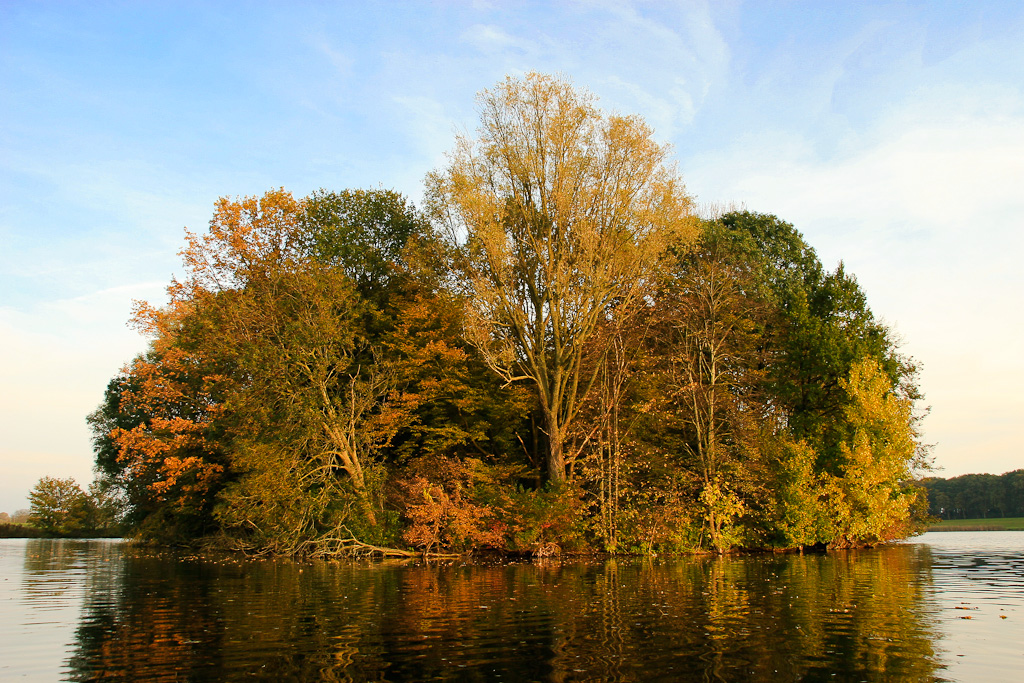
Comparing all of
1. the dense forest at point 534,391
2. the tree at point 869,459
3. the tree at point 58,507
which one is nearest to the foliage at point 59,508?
the tree at point 58,507

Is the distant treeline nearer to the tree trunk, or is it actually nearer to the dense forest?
the dense forest

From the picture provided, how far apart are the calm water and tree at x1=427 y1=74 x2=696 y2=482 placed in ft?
44.7

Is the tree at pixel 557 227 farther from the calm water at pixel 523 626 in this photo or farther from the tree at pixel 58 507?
the tree at pixel 58 507

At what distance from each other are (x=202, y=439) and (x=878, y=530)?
120 ft

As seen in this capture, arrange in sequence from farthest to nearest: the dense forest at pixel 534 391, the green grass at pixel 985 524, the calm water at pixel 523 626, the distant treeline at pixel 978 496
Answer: the distant treeline at pixel 978 496, the green grass at pixel 985 524, the dense forest at pixel 534 391, the calm water at pixel 523 626

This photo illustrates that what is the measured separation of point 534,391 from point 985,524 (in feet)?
197

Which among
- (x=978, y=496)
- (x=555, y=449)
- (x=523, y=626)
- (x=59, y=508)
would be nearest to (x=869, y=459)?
(x=555, y=449)

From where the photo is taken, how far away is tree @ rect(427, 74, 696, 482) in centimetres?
3359

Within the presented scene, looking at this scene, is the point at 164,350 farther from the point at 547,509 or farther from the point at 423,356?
the point at 547,509

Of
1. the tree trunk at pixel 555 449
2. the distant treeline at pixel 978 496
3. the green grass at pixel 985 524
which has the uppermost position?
the tree trunk at pixel 555 449

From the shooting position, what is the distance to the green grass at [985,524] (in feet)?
214

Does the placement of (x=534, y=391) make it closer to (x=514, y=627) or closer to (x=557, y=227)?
(x=557, y=227)

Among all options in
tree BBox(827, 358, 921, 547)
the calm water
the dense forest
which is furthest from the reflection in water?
tree BBox(827, 358, 921, 547)

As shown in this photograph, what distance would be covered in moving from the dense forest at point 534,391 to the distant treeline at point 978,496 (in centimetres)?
4266
